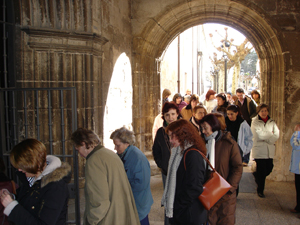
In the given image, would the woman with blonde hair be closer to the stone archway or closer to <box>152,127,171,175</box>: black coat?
<box>152,127,171,175</box>: black coat

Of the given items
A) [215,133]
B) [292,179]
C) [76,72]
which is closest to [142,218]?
[215,133]

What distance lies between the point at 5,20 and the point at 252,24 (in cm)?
421

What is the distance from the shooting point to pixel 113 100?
516cm

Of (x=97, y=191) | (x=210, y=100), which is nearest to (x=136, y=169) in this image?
(x=97, y=191)

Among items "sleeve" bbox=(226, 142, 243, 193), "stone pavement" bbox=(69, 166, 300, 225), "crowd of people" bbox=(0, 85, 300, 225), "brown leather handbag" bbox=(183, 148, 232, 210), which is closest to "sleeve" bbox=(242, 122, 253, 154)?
"stone pavement" bbox=(69, 166, 300, 225)

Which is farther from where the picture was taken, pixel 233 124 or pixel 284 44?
pixel 284 44

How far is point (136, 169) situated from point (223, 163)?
835 mm

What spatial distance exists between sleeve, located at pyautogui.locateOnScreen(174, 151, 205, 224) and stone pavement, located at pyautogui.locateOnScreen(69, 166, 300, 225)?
1543 millimetres

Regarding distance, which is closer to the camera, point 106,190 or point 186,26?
point 106,190

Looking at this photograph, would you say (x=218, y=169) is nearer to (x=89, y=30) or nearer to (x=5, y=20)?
(x=89, y=30)

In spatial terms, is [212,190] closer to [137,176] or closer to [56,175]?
[137,176]

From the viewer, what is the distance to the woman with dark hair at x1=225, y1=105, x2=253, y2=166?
4.30 m

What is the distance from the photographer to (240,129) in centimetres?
430

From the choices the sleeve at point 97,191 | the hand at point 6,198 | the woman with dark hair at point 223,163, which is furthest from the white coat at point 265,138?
the hand at point 6,198
